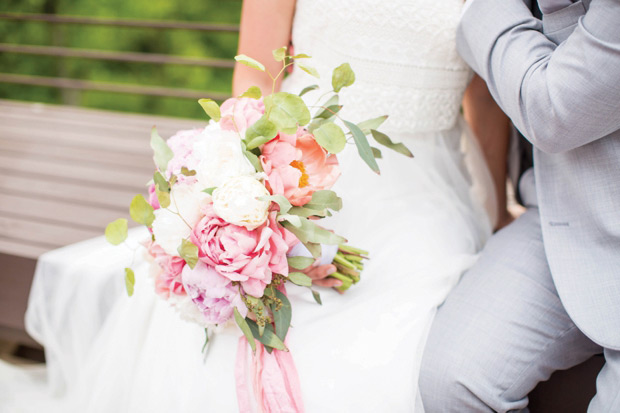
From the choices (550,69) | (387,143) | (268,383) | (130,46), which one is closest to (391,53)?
(387,143)

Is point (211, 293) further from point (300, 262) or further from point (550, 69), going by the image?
point (550, 69)

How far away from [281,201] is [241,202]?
2.6 inches

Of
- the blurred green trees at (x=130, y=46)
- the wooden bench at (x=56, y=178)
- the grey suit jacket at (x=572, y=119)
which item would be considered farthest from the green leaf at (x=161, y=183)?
the blurred green trees at (x=130, y=46)

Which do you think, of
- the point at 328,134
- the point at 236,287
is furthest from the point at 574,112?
the point at 236,287

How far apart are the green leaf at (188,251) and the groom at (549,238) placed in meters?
0.49

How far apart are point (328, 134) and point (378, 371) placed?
0.43 metres

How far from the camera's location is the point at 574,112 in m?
0.89

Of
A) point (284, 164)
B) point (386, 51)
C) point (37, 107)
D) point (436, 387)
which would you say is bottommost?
point (37, 107)

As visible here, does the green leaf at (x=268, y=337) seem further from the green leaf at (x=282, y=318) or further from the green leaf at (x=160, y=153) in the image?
the green leaf at (x=160, y=153)

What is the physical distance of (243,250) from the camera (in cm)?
85

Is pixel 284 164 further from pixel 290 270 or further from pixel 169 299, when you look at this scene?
pixel 169 299

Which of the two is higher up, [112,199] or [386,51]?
[386,51]

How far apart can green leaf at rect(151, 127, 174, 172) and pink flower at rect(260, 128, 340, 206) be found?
20cm

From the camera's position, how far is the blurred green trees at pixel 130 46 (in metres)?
7.74
